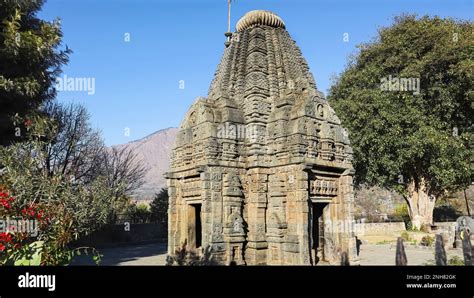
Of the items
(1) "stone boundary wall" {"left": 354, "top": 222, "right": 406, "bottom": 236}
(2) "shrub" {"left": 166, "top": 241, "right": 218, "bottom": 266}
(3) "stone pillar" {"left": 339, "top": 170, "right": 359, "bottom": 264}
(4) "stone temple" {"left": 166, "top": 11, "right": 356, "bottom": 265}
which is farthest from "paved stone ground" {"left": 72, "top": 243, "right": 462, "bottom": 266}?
(1) "stone boundary wall" {"left": 354, "top": 222, "right": 406, "bottom": 236}

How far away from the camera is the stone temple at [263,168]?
9961mm

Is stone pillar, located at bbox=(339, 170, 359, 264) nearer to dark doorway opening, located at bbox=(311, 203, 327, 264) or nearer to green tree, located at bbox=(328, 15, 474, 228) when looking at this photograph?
dark doorway opening, located at bbox=(311, 203, 327, 264)

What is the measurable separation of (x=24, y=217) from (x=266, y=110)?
23.5ft

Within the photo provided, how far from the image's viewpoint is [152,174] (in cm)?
16288

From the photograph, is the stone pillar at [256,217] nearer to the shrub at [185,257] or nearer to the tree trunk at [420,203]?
the shrub at [185,257]

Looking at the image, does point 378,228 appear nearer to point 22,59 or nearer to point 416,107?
point 416,107

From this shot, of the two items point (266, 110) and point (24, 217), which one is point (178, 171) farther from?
point (24, 217)

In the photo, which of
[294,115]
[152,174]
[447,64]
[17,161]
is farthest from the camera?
[152,174]

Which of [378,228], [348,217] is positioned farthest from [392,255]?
[378,228]

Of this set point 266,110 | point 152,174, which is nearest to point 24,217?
point 266,110

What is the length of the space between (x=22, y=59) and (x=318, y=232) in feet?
39.5

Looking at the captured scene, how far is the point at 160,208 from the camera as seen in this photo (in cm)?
2709

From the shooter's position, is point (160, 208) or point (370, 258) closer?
point (370, 258)

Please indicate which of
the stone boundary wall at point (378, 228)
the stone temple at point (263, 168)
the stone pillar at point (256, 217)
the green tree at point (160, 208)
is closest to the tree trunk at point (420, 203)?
the stone boundary wall at point (378, 228)
